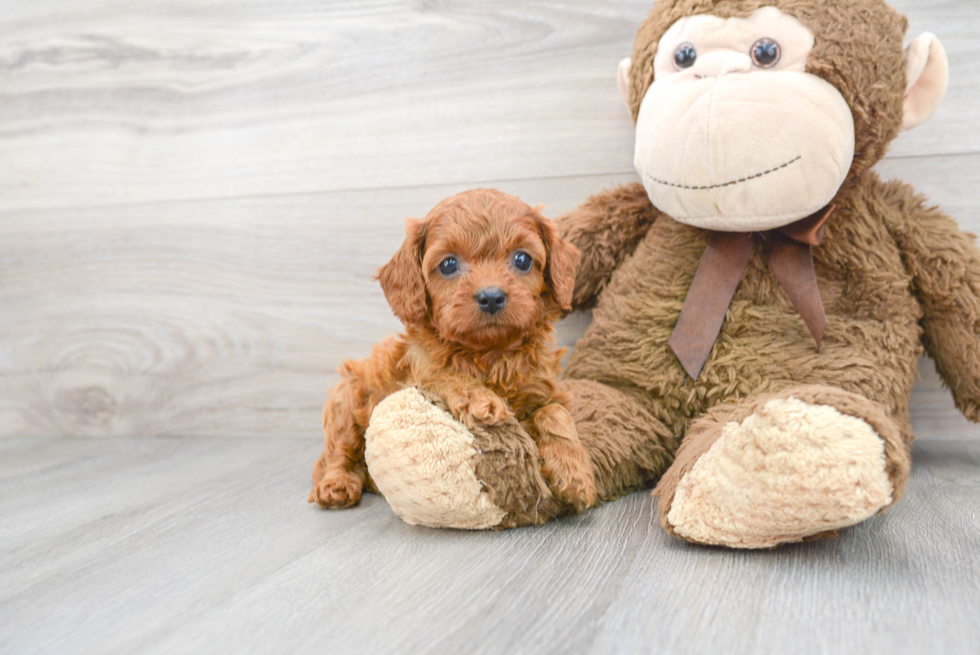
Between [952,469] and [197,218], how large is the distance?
1.52m

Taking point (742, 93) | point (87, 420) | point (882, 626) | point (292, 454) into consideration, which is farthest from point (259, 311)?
point (882, 626)

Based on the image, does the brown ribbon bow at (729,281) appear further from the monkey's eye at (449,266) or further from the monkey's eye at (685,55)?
the monkey's eye at (449,266)

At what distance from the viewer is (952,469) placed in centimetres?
120

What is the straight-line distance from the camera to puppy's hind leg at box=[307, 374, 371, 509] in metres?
1.07

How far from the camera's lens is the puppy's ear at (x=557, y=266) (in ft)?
3.17

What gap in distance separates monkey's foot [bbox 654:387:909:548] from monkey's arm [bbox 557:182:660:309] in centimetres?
45

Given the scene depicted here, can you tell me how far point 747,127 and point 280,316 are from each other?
1023 mm

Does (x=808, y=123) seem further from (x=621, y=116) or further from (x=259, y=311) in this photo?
(x=259, y=311)

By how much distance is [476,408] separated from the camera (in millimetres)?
897

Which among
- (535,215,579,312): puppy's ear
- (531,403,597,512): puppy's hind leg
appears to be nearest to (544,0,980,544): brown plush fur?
(531,403,597,512): puppy's hind leg

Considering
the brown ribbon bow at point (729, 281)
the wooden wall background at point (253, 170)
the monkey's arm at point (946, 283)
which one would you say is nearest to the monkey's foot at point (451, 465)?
the brown ribbon bow at point (729, 281)

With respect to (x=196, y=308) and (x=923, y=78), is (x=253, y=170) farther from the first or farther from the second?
(x=923, y=78)

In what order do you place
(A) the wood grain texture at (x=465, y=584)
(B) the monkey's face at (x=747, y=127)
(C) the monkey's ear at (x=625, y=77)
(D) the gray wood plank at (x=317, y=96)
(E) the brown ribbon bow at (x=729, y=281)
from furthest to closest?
1. (D) the gray wood plank at (x=317, y=96)
2. (C) the monkey's ear at (x=625, y=77)
3. (E) the brown ribbon bow at (x=729, y=281)
4. (B) the monkey's face at (x=747, y=127)
5. (A) the wood grain texture at (x=465, y=584)

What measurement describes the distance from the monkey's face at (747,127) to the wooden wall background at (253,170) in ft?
1.15
